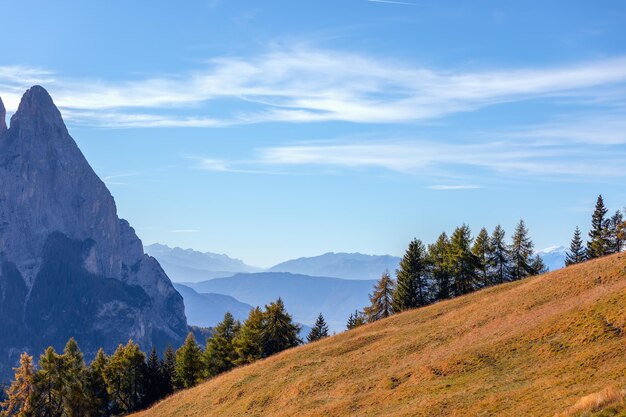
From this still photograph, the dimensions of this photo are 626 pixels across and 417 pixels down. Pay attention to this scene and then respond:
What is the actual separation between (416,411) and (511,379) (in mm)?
6394

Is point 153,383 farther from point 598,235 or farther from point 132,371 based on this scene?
point 598,235

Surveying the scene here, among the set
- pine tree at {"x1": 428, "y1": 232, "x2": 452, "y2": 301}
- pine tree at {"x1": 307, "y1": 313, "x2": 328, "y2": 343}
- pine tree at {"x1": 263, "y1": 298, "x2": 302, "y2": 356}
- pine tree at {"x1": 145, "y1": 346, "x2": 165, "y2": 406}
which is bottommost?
pine tree at {"x1": 145, "y1": 346, "x2": 165, "y2": 406}

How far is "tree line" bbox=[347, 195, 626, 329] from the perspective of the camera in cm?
8531

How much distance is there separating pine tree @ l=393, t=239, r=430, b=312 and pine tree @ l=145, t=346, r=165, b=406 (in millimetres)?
38157

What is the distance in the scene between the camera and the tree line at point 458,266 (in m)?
85.3

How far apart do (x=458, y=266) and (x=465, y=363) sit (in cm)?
4743

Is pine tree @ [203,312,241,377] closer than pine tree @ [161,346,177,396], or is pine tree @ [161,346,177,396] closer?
pine tree @ [203,312,241,377]

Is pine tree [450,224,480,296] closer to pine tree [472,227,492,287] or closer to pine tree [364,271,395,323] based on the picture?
pine tree [472,227,492,287]

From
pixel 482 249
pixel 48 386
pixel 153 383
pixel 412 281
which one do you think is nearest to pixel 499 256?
pixel 482 249

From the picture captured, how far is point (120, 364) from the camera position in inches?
3204

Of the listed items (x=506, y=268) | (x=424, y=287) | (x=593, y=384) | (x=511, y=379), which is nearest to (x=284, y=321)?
(x=424, y=287)

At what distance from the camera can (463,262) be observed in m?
85.1


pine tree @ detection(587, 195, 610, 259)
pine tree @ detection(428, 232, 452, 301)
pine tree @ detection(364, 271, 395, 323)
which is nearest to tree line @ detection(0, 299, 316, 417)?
pine tree @ detection(364, 271, 395, 323)

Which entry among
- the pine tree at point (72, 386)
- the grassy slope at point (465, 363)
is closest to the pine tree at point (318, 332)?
the grassy slope at point (465, 363)
